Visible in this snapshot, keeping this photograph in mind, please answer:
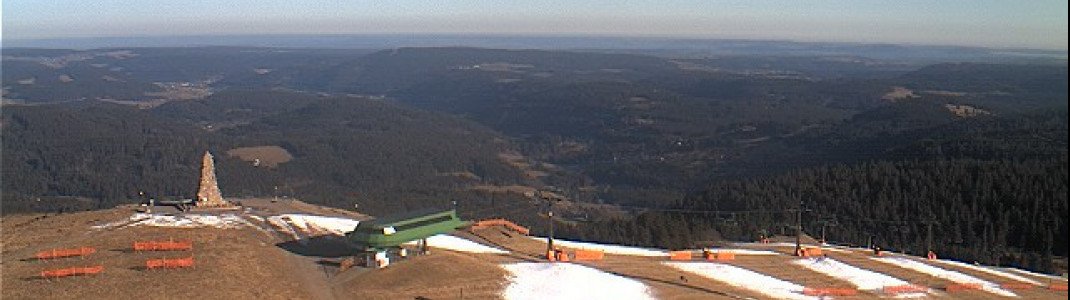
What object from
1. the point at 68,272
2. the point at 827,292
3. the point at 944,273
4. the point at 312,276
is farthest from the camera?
the point at 944,273

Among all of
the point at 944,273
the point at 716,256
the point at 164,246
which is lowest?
the point at 944,273

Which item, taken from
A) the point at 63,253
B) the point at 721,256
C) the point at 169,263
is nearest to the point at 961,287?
the point at 721,256

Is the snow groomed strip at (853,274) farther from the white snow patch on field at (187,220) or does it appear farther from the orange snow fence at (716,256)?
the white snow patch on field at (187,220)

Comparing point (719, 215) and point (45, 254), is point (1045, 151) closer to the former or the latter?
point (719, 215)

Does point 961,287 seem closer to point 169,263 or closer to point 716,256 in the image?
point 716,256

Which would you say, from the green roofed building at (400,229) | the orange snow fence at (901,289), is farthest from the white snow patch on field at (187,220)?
the orange snow fence at (901,289)

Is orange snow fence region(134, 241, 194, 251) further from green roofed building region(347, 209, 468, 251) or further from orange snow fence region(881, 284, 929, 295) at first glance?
orange snow fence region(881, 284, 929, 295)
